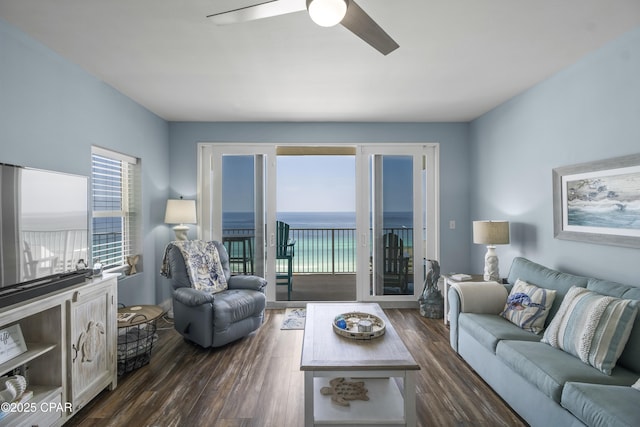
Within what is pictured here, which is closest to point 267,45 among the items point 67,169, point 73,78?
point 73,78

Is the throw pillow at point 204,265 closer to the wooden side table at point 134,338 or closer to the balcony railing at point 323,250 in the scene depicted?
the wooden side table at point 134,338

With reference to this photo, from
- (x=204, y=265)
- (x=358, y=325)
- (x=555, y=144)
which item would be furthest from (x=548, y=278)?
(x=204, y=265)

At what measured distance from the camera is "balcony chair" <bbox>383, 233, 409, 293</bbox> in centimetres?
444

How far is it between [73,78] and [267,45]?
1.69m

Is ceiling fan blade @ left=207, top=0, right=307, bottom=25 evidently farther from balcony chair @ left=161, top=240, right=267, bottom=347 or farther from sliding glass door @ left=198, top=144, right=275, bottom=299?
sliding glass door @ left=198, top=144, right=275, bottom=299

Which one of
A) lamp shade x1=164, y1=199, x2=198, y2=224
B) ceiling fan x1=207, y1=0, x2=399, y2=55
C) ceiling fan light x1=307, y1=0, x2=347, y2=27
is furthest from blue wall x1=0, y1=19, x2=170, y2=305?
ceiling fan light x1=307, y1=0, x2=347, y2=27

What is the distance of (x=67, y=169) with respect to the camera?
2.53 metres

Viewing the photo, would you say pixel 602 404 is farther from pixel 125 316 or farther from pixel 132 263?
pixel 132 263

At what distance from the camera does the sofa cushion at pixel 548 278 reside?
238 centimetres

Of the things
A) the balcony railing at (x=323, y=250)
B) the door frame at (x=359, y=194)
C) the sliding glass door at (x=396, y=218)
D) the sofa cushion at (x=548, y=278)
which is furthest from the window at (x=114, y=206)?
the sofa cushion at (x=548, y=278)

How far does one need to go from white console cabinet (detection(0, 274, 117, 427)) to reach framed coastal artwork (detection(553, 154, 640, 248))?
375 cm

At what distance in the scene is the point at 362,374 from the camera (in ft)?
5.86

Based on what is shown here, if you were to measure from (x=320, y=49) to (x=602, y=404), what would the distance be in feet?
8.87

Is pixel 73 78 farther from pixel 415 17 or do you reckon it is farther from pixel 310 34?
pixel 415 17
